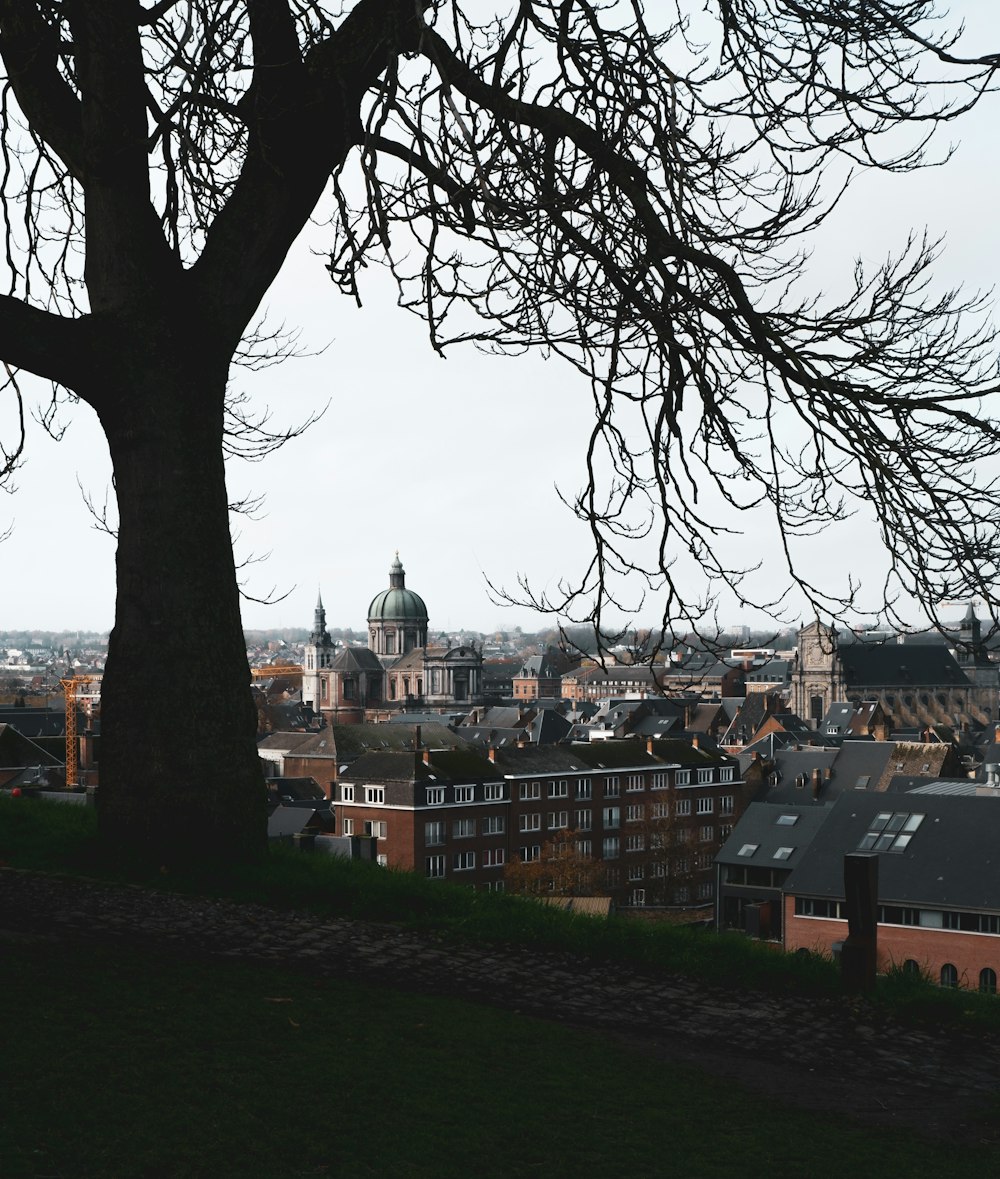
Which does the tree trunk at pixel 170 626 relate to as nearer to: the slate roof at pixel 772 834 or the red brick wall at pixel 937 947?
the red brick wall at pixel 937 947

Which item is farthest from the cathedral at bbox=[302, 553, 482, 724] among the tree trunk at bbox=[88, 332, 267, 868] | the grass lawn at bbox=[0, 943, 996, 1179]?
the grass lawn at bbox=[0, 943, 996, 1179]

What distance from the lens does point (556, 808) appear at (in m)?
60.4

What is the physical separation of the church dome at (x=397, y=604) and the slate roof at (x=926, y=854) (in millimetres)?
135319

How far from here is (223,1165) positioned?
4.50 metres

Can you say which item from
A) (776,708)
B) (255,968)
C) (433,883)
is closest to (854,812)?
(433,883)

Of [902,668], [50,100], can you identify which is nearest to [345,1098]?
[50,100]

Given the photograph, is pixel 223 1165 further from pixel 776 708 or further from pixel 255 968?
pixel 776 708

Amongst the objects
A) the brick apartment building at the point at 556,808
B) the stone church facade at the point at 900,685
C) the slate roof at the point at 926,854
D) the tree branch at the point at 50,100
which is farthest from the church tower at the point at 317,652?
the tree branch at the point at 50,100

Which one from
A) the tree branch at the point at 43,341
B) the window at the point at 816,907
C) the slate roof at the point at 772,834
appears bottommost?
the window at the point at 816,907

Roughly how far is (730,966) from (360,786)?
47210mm

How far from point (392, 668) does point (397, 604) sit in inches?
527

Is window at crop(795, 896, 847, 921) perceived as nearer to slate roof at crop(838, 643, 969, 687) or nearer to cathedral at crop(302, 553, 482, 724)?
slate roof at crop(838, 643, 969, 687)

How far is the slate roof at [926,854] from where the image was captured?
114 ft

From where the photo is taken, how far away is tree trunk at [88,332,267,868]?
9.30 m
